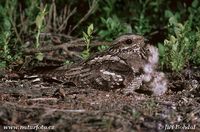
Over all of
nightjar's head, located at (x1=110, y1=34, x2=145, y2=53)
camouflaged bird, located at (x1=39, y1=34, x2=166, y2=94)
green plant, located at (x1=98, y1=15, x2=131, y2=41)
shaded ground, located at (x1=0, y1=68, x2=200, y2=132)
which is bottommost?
shaded ground, located at (x1=0, y1=68, x2=200, y2=132)

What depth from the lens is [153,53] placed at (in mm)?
5133

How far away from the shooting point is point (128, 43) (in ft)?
15.9

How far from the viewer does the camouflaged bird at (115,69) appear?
182 inches

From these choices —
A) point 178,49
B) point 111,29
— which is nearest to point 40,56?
point 111,29

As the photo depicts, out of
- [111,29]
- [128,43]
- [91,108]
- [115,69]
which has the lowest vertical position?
[91,108]

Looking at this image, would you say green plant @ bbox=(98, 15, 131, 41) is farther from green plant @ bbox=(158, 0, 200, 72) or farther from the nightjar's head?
the nightjar's head

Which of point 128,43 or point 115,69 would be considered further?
point 128,43

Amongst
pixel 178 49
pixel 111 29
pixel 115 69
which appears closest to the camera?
pixel 115 69

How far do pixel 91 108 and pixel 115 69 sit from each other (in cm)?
81

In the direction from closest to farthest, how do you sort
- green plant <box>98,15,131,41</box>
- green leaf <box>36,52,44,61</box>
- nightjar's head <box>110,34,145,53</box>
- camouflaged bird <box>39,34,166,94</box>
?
camouflaged bird <box>39,34,166,94</box>
nightjar's head <box>110,34,145,53</box>
green leaf <box>36,52,44,61</box>
green plant <box>98,15,131,41</box>

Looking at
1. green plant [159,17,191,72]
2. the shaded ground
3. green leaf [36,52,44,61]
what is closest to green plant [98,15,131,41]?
green plant [159,17,191,72]

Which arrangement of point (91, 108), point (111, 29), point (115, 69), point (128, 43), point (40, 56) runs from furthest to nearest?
point (111, 29) → point (40, 56) → point (128, 43) → point (115, 69) → point (91, 108)

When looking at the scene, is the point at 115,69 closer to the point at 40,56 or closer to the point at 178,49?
the point at 178,49

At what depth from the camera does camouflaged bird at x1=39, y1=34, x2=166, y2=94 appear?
4.61 m
